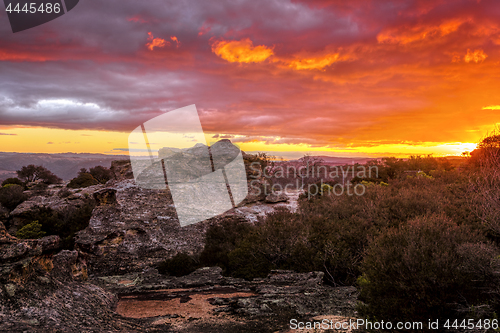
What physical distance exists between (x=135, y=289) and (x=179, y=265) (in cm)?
308

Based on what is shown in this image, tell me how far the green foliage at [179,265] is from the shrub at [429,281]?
7.40m

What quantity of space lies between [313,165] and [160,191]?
97.2 ft

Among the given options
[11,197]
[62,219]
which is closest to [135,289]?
[62,219]

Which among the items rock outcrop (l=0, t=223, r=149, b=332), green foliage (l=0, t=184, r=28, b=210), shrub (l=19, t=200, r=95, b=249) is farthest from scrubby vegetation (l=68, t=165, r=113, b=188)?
rock outcrop (l=0, t=223, r=149, b=332)

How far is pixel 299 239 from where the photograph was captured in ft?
34.0

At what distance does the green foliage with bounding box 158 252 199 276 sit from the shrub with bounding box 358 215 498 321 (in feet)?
24.3

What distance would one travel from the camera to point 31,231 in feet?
66.4

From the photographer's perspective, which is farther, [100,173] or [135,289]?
[100,173]

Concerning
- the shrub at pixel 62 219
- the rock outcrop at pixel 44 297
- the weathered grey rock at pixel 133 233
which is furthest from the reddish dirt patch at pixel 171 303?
the shrub at pixel 62 219

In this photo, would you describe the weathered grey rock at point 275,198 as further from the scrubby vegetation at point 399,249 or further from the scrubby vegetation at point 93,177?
the scrubby vegetation at point 93,177

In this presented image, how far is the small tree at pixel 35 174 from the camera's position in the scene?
57.0 metres

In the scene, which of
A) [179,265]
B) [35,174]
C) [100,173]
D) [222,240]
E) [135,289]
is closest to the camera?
[135,289]

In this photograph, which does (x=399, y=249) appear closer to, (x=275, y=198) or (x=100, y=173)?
(x=275, y=198)

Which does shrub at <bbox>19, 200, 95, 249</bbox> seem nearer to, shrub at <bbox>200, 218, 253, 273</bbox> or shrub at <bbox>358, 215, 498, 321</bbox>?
shrub at <bbox>200, 218, 253, 273</bbox>
